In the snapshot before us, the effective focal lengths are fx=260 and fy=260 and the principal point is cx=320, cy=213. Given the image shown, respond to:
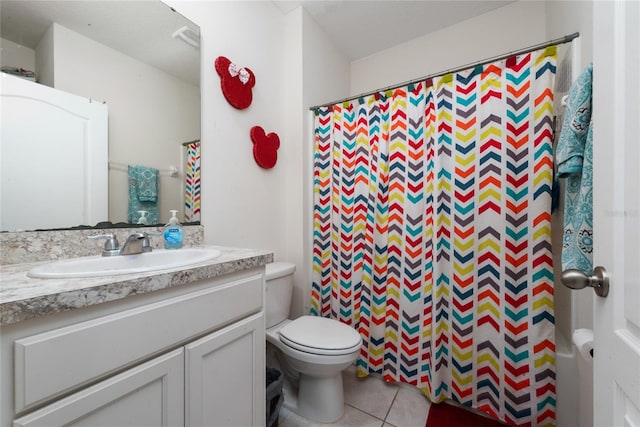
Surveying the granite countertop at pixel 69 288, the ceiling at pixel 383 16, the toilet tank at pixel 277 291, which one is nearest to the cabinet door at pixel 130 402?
the granite countertop at pixel 69 288

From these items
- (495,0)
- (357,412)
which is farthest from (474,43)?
(357,412)

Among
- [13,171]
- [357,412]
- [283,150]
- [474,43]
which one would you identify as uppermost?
[474,43]

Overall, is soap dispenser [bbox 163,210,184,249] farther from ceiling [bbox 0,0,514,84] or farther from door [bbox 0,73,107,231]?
ceiling [bbox 0,0,514,84]

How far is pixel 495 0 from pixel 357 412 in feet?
8.97

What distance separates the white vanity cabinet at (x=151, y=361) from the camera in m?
0.51

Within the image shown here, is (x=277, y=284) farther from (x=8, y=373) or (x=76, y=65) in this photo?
(x=76, y=65)

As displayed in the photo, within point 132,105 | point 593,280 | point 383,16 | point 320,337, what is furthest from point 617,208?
point 383,16

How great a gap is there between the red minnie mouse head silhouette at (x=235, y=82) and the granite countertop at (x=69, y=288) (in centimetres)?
105

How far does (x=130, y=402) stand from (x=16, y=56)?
113cm

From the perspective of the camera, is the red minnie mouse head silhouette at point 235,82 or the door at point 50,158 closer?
the door at point 50,158

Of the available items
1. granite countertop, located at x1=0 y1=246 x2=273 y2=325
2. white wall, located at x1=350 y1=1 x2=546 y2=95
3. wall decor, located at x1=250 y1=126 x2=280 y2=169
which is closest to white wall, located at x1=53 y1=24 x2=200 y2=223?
wall decor, located at x1=250 y1=126 x2=280 y2=169

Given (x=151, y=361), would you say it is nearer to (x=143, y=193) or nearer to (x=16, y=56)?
(x=143, y=193)

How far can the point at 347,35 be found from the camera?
2.10m

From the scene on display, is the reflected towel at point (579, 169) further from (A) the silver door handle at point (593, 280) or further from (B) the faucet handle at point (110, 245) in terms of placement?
(B) the faucet handle at point (110, 245)
